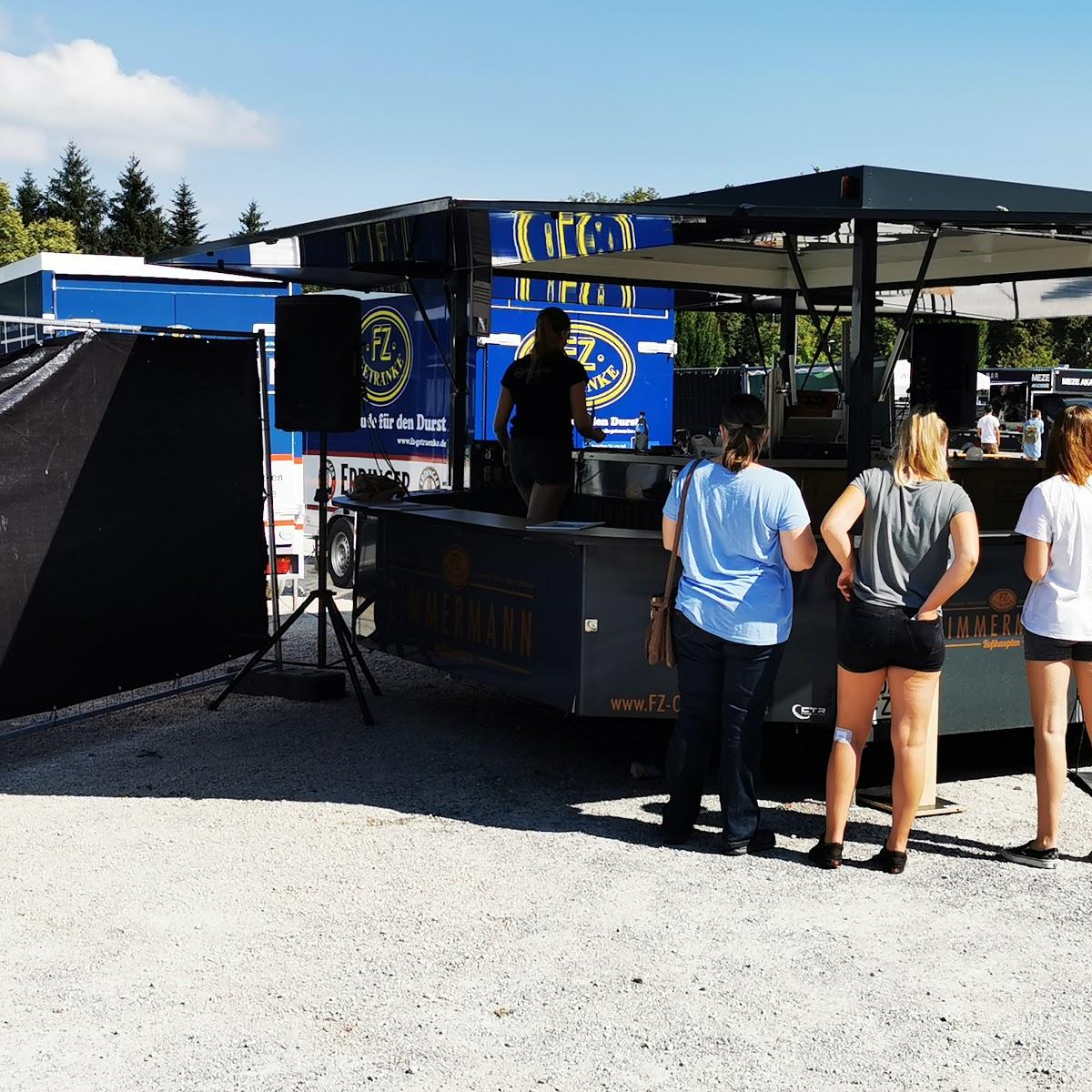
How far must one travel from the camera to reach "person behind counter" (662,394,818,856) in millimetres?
5234

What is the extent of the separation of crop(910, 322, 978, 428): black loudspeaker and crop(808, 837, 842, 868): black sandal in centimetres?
641

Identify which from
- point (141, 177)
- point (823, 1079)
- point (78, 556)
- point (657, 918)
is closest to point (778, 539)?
point (657, 918)

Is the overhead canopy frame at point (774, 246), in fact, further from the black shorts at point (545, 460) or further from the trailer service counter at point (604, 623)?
the black shorts at point (545, 460)

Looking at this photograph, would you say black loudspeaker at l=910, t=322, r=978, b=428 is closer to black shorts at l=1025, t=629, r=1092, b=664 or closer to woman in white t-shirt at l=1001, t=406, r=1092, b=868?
woman in white t-shirt at l=1001, t=406, r=1092, b=868

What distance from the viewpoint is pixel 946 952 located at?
4.48 metres

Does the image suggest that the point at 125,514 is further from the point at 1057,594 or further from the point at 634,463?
the point at 1057,594

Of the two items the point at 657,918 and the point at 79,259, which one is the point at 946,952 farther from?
the point at 79,259

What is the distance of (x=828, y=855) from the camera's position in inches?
208

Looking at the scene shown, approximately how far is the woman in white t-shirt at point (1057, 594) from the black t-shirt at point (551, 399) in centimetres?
293

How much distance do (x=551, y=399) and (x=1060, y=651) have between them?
128 inches

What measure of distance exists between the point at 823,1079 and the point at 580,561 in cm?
292

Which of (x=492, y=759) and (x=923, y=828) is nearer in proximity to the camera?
(x=923, y=828)

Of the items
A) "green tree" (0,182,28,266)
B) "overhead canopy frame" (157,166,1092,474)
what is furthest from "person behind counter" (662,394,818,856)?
"green tree" (0,182,28,266)

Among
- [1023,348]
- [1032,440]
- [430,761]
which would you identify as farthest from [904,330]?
[1023,348]
